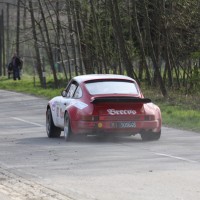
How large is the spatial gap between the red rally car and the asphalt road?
32 centimetres

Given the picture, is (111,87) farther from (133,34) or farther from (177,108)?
(133,34)

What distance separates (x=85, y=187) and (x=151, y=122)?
700 centimetres

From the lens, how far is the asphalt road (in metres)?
11.2

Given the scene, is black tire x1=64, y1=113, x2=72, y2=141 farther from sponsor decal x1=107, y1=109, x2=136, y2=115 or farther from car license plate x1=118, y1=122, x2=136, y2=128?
car license plate x1=118, y1=122, x2=136, y2=128

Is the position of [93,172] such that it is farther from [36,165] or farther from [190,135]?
Answer: [190,135]

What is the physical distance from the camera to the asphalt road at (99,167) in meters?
11.2

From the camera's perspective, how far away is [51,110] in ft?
67.3

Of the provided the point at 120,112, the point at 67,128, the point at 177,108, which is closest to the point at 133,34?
the point at 177,108

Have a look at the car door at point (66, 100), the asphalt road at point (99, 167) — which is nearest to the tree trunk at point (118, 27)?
the asphalt road at point (99, 167)

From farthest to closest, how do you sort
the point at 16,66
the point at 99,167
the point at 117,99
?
the point at 16,66 → the point at 117,99 → the point at 99,167

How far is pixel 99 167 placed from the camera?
14.0 metres

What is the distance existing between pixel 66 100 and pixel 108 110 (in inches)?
58.6

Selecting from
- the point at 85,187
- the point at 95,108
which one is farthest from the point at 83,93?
the point at 85,187

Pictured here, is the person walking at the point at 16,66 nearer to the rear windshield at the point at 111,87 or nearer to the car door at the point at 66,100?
the car door at the point at 66,100
